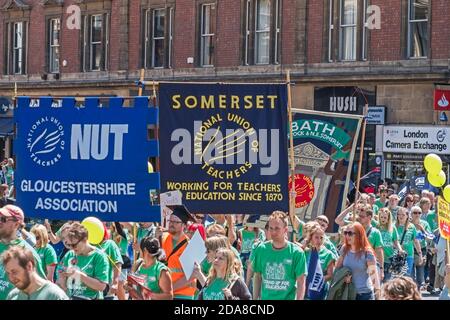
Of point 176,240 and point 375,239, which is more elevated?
point 176,240

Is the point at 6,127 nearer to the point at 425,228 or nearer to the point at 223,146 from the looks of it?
the point at 425,228

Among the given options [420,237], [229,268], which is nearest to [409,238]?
[420,237]

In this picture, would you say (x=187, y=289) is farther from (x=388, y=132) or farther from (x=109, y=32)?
(x=109, y=32)

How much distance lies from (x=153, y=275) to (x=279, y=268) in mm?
1069

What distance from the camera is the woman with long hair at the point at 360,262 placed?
402 inches

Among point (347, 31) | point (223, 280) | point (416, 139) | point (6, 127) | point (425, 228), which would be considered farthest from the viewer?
point (6, 127)

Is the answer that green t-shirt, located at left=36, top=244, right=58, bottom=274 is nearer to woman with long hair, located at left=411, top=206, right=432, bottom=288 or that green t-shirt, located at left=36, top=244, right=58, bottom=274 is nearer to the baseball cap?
the baseball cap

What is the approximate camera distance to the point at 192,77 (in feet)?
116

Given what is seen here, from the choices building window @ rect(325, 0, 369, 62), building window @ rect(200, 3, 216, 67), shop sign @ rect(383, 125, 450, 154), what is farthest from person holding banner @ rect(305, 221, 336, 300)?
building window @ rect(200, 3, 216, 67)

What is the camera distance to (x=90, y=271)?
997 centimetres
